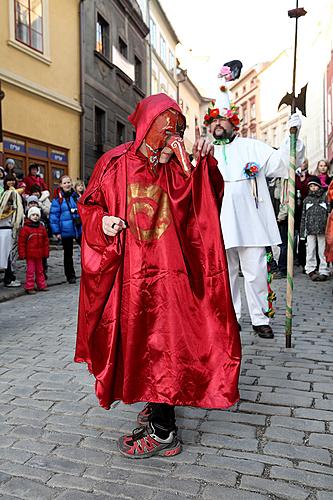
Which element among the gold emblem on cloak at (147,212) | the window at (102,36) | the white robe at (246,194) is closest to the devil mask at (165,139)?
the gold emblem on cloak at (147,212)

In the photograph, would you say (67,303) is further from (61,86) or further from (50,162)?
(61,86)

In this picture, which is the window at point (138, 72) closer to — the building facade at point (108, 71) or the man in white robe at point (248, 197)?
the building facade at point (108, 71)

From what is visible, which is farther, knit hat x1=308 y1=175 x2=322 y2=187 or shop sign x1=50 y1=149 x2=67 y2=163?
shop sign x1=50 y1=149 x2=67 y2=163

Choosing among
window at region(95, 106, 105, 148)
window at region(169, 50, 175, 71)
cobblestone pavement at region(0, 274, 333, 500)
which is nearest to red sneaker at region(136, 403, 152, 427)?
cobblestone pavement at region(0, 274, 333, 500)

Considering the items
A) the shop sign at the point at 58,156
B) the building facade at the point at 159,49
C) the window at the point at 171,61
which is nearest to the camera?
the shop sign at the point at 58,156

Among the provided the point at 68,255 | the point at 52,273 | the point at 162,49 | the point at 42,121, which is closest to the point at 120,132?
the point at 42,121

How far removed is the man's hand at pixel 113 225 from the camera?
2412 mm

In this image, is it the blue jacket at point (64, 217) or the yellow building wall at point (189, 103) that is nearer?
the blue jacket at point (64, 217)

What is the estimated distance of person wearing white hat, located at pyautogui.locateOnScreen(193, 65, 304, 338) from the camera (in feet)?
14.7

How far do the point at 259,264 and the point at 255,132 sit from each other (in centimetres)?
4856

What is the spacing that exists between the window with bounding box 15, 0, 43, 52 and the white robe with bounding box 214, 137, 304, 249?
1013 cm

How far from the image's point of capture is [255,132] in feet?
167

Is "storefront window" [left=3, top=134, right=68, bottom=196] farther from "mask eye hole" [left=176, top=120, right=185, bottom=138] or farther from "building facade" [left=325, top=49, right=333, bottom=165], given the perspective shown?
"building facade" [left=325, top=49, right=333, bottom=165]

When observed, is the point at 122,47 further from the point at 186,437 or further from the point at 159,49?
the point at 186,437
